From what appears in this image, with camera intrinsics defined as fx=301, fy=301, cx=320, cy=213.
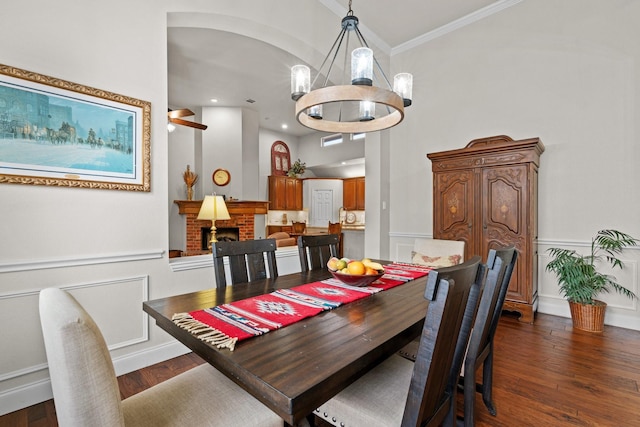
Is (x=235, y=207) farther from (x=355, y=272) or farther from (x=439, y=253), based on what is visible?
(x=355, y=272)

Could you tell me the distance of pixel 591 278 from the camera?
286 cm

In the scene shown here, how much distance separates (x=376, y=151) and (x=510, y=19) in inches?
86.2

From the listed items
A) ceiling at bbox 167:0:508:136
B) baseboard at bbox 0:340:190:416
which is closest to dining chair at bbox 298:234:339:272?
baseboard at bbox 0:340:190:416

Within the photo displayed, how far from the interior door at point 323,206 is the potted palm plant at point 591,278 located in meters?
6.15

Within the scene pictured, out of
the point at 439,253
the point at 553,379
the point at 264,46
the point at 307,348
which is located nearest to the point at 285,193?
the point at 264,46

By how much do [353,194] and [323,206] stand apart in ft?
3.14

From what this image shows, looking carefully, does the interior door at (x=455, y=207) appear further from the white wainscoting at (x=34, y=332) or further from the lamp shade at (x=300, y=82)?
the white wainscoting at (x=34, y=332)

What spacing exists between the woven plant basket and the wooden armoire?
366 mm

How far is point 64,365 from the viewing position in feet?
2.21

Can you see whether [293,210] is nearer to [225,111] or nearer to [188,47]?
[225,111]

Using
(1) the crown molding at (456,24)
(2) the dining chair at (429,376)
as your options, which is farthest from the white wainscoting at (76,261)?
(1) the crown molding at (456,24)

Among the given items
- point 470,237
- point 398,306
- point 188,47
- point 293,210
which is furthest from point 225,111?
point 398,306

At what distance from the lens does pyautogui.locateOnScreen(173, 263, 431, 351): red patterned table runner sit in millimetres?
1035

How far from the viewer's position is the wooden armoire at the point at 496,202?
10.1ft
